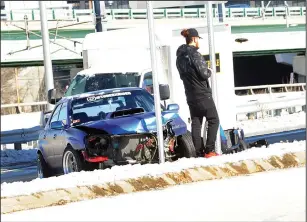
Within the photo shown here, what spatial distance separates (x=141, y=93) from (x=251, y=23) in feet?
186

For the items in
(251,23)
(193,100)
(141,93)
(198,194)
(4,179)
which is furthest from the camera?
(251,23)

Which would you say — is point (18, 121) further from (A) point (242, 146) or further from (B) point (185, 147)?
(B) point (185, 147)

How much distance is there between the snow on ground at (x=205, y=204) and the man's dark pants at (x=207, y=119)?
225 cm

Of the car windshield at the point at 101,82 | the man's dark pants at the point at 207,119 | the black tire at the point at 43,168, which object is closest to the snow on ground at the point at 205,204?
the man's dark pants at the point at 207,119

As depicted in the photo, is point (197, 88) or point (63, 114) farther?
point (63, 114)

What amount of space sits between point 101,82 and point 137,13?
176 feet

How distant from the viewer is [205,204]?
9.92 meters

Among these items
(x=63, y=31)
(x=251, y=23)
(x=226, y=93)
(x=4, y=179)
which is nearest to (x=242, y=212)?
(x=4, y=179)

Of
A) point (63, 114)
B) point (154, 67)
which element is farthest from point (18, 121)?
point (154, 67)

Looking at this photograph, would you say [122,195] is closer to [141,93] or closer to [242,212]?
[242,212]

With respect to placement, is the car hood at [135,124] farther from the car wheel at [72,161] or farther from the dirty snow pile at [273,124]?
the dirty snow pile at [273,124]

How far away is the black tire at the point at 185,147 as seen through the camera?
14.9 meters

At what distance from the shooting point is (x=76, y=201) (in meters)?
10.8

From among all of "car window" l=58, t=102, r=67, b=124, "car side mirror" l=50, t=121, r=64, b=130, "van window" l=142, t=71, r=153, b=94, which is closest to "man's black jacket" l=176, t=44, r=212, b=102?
"car side mirror" l=50, t=121, r=64, b=130
